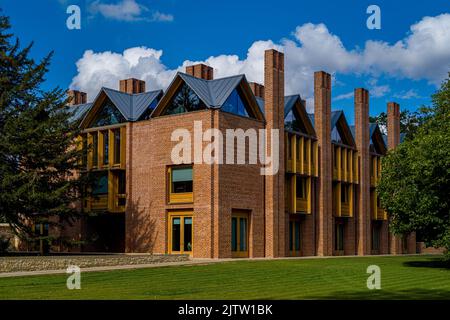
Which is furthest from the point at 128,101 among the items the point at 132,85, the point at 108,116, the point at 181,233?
the point at 181,233

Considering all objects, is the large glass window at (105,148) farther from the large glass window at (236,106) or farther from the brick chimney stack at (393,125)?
the brick chimney stack at (393,125)

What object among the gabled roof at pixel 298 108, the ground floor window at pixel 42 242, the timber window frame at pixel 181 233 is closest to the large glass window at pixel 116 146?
the timber window frame at pixel 181 233

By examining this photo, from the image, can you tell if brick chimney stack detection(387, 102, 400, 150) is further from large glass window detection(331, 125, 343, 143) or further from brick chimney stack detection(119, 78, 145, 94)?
brick chimney stack detection(119, 78, 145, 94)

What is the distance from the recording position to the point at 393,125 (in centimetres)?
5450

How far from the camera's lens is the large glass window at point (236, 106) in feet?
118

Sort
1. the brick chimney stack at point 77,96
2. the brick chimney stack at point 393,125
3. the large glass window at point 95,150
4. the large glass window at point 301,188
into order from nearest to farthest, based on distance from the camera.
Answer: the large glass window at point 95,150, the large glass window at point 301,188, the brick chimney stack at point 77,96, the brick chimney stack at point 393,125

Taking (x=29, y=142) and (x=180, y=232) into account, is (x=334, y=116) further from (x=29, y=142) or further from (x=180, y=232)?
(x=29, y=142)

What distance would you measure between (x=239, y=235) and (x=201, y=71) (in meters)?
11.3

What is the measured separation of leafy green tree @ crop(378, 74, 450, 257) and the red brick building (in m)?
8.62

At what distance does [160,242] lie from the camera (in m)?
36.3

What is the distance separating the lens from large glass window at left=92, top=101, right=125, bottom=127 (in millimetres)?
39434

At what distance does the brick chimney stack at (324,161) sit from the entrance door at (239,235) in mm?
8189

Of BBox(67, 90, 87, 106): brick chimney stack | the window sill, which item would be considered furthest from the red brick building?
BBox(67, 90, 87, 106): brick chimney stack
